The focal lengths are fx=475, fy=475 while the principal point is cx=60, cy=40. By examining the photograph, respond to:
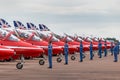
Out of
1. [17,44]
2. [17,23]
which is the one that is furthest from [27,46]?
[17,23]

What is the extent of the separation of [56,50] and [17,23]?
1465 cm

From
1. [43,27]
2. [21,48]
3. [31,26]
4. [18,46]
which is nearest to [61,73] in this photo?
[21,48]

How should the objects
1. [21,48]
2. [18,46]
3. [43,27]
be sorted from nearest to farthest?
[21,48], [18,46], [43,27]

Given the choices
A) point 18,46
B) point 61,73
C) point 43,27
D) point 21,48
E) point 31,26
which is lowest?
point 61,73

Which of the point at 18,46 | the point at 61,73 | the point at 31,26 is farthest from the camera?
the point at 31,26

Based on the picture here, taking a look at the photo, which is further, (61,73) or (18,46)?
(18,46)

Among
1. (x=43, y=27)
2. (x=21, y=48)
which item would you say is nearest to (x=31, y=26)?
(x=43, y=27)

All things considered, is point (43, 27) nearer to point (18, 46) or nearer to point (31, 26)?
point (31, 26)

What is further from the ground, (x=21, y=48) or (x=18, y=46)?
(x=18, y=46)

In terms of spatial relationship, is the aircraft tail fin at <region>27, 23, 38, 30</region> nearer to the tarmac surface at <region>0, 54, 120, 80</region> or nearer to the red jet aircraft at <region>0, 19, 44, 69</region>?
the red jet aircraft at <region>0, 19, 44, 69</region>

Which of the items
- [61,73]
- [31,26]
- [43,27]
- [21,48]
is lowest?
[61,73]

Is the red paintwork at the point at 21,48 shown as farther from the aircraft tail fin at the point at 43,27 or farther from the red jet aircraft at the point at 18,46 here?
the aircraft tail fin at the point at 43,27

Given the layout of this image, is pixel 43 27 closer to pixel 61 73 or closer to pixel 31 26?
pixel 31 26

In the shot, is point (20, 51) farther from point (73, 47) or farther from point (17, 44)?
point (73, 47)
